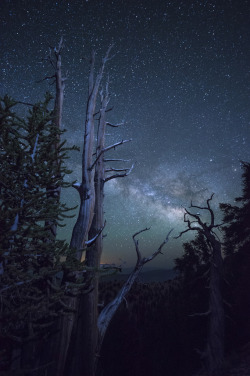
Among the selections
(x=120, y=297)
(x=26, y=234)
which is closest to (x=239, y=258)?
(x=120, y=297)

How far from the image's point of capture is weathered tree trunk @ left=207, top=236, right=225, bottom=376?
24.0ft

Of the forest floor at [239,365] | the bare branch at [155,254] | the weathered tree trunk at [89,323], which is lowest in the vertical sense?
the forest floor at [239,365]

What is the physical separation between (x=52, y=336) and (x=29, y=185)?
9.89ft

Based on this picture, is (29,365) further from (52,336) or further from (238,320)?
(238,320)

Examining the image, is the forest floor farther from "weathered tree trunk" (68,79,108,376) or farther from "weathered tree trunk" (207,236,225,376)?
"weathered tree trunk" (68,79,108,376)

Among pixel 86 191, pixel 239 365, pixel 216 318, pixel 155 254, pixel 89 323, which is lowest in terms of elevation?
pixel 239 365

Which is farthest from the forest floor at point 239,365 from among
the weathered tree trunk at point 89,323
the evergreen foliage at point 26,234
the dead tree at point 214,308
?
the evergreen foliage at point 26,234

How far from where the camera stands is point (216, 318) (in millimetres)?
7805

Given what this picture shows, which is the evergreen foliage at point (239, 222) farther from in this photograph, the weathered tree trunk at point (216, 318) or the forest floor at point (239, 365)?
the forest floor at point (239, 365)

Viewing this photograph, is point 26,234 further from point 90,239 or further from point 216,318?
point 216,318

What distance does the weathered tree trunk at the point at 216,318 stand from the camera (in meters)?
7.30

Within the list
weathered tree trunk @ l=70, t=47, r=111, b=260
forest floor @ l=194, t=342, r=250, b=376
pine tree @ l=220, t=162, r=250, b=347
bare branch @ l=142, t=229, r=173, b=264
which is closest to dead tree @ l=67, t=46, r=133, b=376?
weathered tree trunk @ l=70, t=47, r=111, b=260

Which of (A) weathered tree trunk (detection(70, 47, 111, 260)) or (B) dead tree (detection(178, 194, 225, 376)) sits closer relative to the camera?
(A) weathered tree trunk (detection(70, 47, 111, 260))

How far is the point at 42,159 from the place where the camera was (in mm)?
4555
